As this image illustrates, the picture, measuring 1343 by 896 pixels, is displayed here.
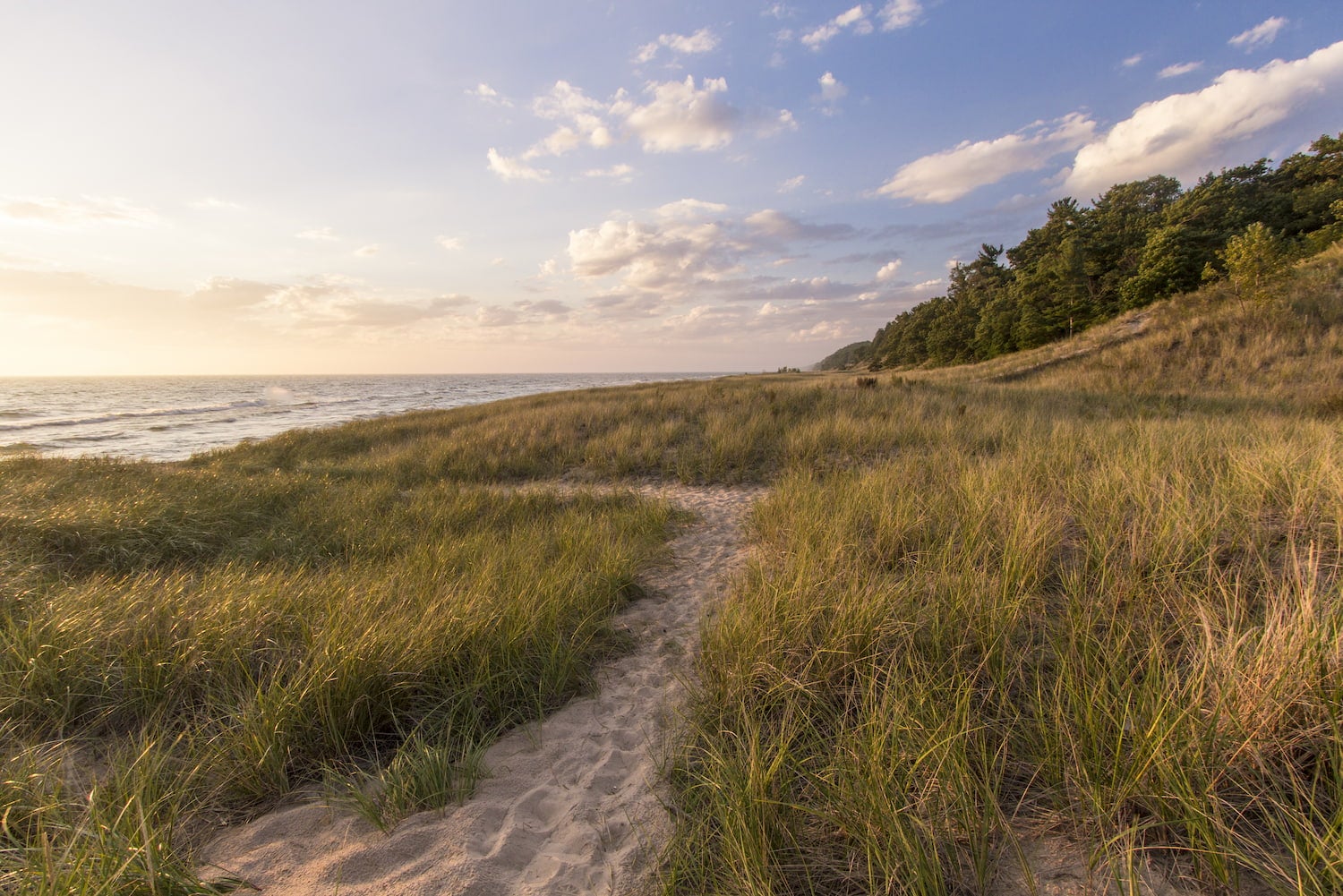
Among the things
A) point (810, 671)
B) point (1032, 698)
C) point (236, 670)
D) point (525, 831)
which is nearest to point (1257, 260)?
point (1032, 698)

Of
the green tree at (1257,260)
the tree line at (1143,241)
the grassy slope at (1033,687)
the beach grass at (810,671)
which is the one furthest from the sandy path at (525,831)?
the tree line at (1143,241)

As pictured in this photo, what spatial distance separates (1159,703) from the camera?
175 centimetres

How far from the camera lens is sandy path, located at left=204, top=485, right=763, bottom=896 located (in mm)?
1727

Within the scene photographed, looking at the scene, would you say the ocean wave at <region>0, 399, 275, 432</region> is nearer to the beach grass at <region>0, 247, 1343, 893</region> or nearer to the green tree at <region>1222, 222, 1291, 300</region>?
the beach grass at <region>0, 247, 1343, 893</region>

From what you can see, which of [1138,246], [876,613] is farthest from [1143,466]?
[1138,246]

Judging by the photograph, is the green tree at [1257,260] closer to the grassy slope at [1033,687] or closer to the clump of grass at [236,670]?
the grassy slope at [1033,687]

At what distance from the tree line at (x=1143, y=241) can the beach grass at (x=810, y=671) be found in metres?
34.0

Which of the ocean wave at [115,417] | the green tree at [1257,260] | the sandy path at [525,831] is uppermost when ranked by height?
the green tree at [1257,260]

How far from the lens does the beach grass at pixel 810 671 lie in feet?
5.15

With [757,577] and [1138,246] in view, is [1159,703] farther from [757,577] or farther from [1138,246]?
[1138,246]

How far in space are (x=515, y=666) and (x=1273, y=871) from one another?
10.3 feet

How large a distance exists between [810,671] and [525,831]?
5.03 feet

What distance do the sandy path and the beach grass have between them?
130 millimetres

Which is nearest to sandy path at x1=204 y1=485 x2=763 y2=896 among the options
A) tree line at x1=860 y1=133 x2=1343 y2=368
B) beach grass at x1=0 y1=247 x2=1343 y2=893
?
beach grass at x1=0 y1=247 x2=1343 y2=893
